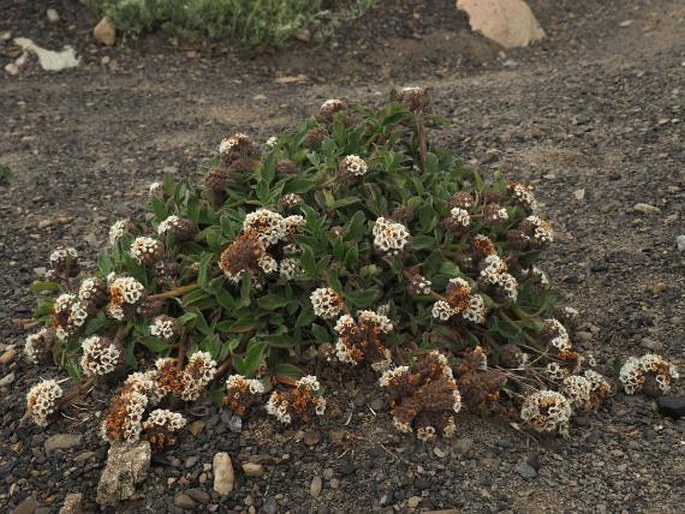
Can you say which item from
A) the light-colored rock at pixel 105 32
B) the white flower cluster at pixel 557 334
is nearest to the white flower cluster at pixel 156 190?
the white flower cluster at pixel 557 334

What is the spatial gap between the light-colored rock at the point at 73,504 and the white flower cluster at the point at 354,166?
130cm

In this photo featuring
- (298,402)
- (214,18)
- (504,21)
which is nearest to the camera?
(298,402)

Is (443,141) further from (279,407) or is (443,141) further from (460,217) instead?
(279,407)

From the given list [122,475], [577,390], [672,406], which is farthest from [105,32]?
[672,406]

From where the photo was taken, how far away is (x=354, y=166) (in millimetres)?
Answer: 3041

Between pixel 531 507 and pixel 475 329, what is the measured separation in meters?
0.67

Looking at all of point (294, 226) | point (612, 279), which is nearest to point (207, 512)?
point (294, 226)

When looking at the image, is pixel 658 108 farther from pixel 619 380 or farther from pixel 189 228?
pixel 189 228

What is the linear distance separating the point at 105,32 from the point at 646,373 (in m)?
5.54

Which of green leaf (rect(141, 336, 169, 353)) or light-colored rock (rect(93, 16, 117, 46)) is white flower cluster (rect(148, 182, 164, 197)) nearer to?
green leaf (rect(141, 336, 169, 353))

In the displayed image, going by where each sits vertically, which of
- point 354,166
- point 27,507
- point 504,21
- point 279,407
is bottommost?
point 504,21

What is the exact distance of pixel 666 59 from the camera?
6324 mm

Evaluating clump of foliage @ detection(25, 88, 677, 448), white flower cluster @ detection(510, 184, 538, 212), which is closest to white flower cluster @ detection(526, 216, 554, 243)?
clump of foliage @ detection(25, 88, 677, 448)

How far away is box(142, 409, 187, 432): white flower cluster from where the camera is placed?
8.89 feet
